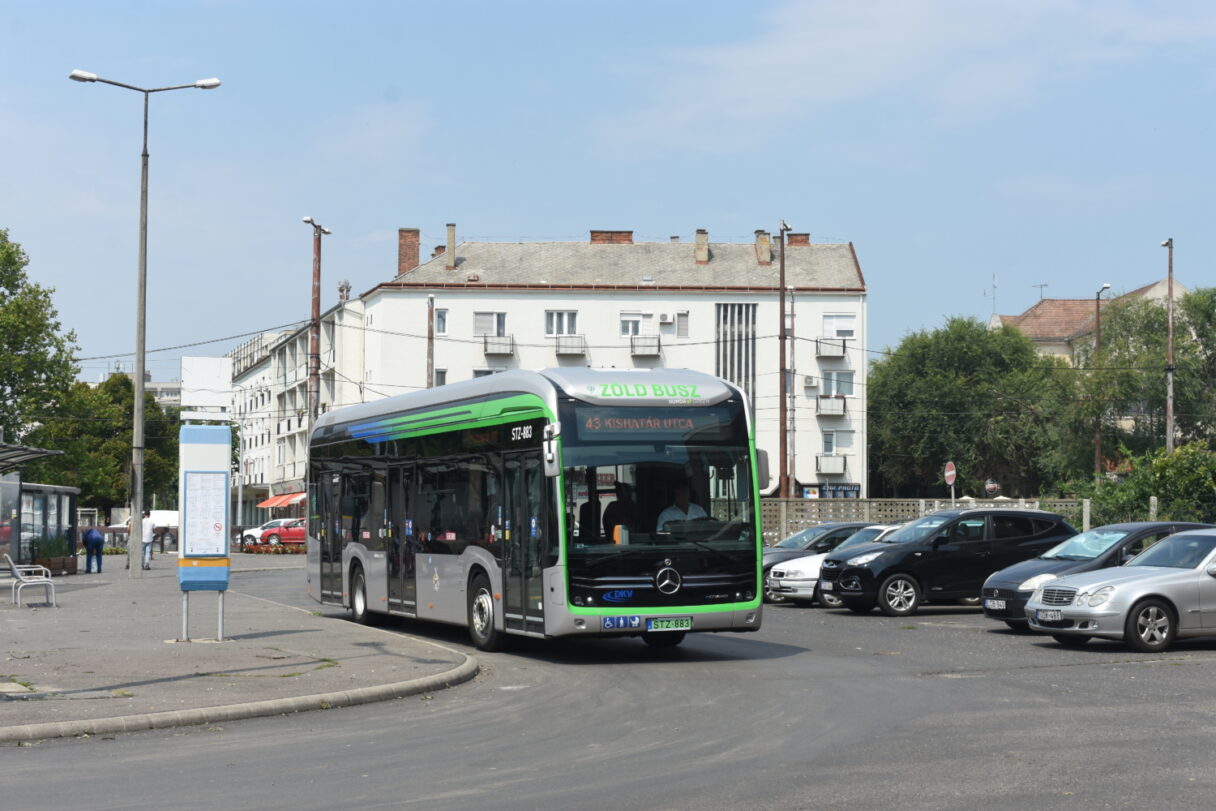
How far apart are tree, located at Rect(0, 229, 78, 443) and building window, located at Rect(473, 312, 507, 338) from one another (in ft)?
79.3

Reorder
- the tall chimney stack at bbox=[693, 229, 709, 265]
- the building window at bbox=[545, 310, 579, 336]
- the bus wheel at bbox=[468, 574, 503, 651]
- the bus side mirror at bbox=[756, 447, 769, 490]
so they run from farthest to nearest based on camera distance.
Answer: the tall chimney stack at bbox=[693, 229, 709, 265], the building window at bbox=[545, 310, 579, 336], the bus wheel at bbox=[468, 574, 503, 651], the bus side mirror at bbox=[756, 447, 769, 490]

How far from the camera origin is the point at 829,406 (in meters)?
82.5

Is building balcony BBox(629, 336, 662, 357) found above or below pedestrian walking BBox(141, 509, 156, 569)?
above

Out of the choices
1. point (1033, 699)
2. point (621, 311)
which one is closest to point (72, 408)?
point (621, 311)

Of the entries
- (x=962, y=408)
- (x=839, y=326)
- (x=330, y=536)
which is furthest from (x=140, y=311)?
(x=962, y=408)

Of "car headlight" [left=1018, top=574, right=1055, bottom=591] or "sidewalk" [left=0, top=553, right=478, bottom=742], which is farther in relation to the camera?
"car headlight" [left=1018, top=574, right=1055, bottom=591]

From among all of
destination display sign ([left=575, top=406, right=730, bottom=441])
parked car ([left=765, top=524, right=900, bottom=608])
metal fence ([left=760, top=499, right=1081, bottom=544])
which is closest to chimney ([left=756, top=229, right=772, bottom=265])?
metal fence ([left=760, top=499, right=1081, bottom=544])

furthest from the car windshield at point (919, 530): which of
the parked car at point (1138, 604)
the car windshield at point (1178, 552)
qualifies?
the parked car at point (1138, 604)

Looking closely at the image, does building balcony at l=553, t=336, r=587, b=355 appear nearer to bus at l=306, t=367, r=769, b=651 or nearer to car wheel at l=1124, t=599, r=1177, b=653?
bus at l=306, t=367, r=769, b=651

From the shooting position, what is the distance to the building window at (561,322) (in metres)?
83.2

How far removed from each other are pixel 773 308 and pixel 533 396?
67063mm

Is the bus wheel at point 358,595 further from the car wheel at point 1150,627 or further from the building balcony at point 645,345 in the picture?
the building balcony at point 645,345

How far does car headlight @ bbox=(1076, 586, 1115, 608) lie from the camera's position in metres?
17.4

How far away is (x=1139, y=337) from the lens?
Answer: 74188 mm
